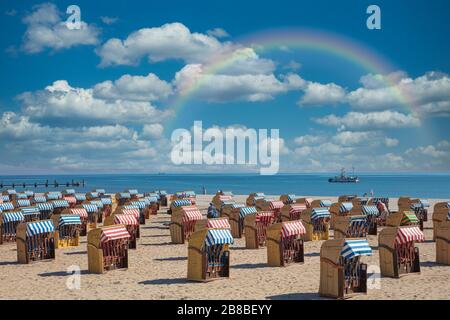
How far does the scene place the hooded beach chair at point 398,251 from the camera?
45.2 feet

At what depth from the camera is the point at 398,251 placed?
555 inches

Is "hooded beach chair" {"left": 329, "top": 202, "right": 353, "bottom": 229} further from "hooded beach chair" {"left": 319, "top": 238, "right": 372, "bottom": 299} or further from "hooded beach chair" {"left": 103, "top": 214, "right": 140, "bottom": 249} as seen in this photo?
"hooded beach chair" {"left": 319, "top": 238, "right": 372, "bottom": 299}

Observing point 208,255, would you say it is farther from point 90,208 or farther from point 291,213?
point 90,208

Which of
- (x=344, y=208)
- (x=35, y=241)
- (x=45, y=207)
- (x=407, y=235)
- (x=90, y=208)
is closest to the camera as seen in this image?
(x=407, y=235)

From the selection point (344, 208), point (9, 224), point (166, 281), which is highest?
point (344, 208)

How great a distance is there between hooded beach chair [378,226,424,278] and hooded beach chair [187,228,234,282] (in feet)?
12.8

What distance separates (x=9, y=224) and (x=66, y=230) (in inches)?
125

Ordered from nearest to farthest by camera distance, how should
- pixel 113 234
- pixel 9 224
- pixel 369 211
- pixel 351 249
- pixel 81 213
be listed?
pixel 351 249 → pixel 113 234 → pixel 9 224 → pixel 369 211 → pixel 81 213

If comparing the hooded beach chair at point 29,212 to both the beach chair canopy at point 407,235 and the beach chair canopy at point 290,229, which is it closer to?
the beach chair canopy at point 290,229

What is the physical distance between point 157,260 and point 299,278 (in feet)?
17.4

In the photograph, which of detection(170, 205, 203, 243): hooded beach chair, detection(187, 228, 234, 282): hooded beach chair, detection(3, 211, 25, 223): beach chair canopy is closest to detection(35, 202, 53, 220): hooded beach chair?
detection(3, 211, 25, 223): beach chair canopy

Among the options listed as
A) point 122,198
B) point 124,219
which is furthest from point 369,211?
point 122,198
